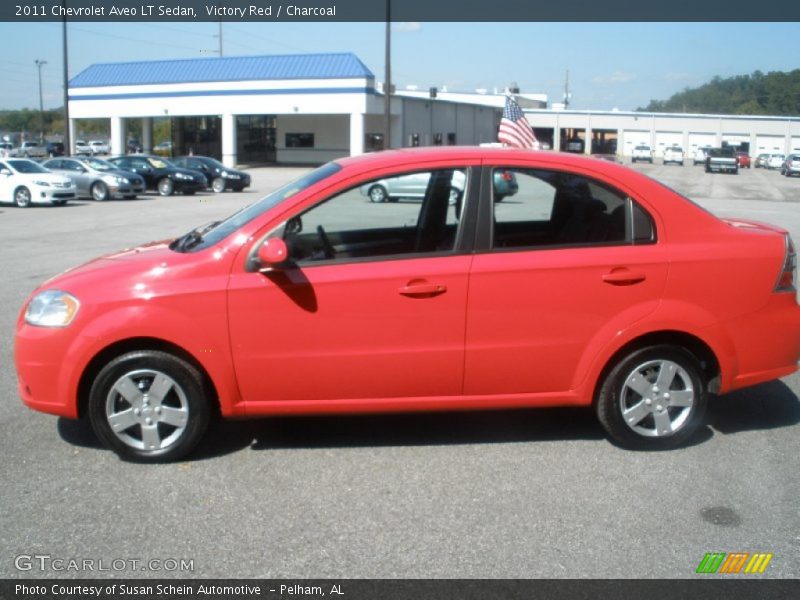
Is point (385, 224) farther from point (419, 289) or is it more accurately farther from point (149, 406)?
point (149, 406)

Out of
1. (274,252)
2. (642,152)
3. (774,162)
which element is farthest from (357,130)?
(274,252)

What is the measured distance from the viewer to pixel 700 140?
89.1 m

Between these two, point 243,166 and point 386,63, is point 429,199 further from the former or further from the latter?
point 243,166

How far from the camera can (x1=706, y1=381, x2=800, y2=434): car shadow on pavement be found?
574 cm

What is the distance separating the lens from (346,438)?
212 inches

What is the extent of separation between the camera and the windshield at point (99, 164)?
2935 centimetres

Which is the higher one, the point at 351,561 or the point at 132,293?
the point at 132,293

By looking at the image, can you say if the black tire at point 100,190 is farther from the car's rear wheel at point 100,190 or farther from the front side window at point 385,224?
the front side window at point 385,224

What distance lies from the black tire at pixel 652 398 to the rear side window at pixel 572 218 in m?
0.73

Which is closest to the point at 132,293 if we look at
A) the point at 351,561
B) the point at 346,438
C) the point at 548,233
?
the point at 346,438

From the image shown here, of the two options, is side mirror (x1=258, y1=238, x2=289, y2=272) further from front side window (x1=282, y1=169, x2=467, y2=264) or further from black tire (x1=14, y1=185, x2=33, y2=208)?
black tire (x1=14, y1=185, x2=33, y2=208)

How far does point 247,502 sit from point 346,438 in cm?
109
